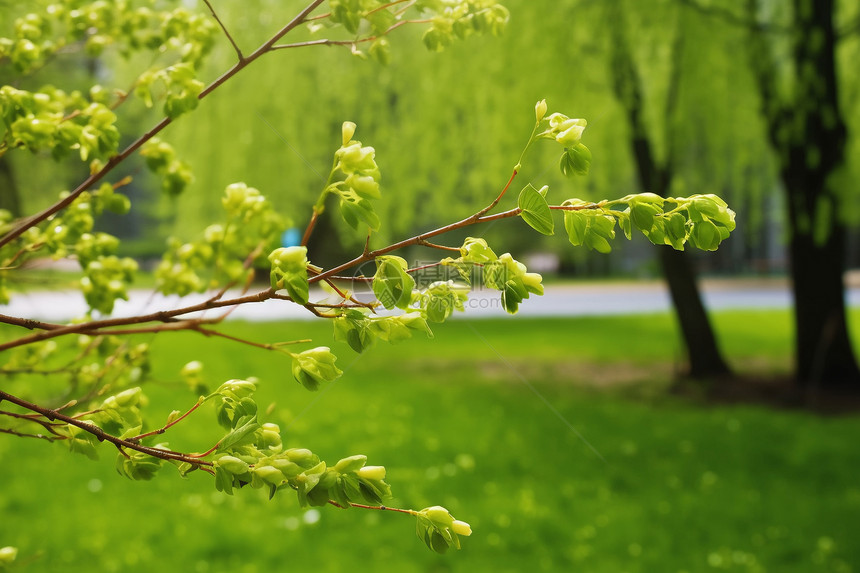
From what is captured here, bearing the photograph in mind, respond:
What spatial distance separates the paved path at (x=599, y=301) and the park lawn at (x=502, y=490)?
5.54 metres

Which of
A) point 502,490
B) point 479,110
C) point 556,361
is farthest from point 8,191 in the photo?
point 502,490

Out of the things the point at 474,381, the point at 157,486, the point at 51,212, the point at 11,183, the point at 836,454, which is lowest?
the point at 474,381

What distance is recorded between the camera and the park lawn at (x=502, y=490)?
13.2 feet

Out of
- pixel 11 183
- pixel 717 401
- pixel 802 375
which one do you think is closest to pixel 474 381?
pixel 717 401

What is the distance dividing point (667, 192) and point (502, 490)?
3.83 m

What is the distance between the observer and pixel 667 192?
7.38 m

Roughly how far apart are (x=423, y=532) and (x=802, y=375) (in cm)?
749

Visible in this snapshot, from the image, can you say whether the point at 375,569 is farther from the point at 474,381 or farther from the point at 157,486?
the point at 474,381

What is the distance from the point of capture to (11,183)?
852 centimetres

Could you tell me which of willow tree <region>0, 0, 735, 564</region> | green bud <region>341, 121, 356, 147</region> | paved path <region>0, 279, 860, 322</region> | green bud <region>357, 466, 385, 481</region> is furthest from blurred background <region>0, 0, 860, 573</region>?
paved path <region>0, 279, 860, 322</region>

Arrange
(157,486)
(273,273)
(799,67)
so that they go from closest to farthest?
1. (273,273)
2. (157,486)
3. (799,67)

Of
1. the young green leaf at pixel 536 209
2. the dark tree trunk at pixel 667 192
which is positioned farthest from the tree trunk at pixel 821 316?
the young green leaf at pixel 536 209

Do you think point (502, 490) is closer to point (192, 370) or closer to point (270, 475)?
point (192, 370)

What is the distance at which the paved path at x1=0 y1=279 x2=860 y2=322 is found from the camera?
14.2 meters
